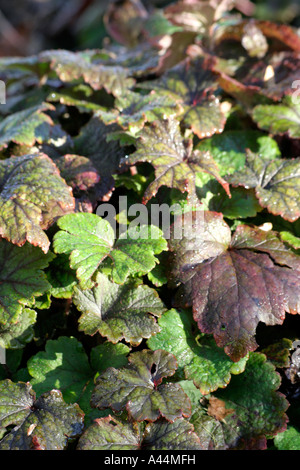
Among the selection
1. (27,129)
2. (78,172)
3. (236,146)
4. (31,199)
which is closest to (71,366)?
(31,199)

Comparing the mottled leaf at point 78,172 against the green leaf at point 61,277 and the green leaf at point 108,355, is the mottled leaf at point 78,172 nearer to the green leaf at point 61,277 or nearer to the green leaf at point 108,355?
the green leaf at point 61,277

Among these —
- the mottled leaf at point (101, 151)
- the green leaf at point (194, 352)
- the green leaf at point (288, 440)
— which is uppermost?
the mottled leaf at point (101, 151)

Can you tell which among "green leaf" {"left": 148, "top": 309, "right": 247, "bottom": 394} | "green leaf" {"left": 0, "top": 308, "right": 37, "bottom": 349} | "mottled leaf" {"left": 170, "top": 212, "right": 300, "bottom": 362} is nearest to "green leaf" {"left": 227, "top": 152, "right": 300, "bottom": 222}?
"mottled leaf" {"left": 170, "top": 212, "right": 300, "bottom": 362}

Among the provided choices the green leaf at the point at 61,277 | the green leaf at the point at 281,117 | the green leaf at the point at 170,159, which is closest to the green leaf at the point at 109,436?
the green leaf at the point at 61,277

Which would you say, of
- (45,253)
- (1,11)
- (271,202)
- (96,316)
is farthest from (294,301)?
(1,11)

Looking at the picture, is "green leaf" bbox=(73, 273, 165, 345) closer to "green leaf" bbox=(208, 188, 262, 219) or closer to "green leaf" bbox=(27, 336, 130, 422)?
"green leaf" bbox=(27, 336, 130, 422)

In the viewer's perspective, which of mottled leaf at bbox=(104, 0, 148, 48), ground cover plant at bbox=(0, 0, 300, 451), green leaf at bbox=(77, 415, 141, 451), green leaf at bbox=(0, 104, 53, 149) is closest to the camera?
green leaf at bbox=(77, 415, 141, 451)
